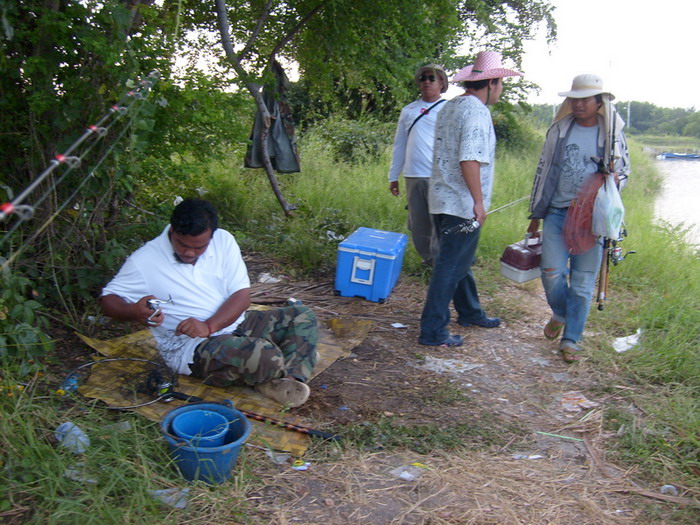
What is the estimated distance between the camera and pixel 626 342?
443 centimetres

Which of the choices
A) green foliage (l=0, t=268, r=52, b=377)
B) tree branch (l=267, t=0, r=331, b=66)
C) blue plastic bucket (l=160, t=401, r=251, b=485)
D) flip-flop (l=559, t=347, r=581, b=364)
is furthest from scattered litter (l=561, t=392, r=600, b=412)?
tree branch (l=267, t=0, r=331, b=66)

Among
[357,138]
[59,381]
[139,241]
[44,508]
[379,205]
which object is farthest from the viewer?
[357,138]

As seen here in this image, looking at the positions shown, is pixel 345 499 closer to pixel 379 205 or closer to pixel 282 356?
pixel 282 356

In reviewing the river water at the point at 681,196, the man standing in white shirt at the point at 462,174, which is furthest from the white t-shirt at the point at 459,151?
the river water at the point at 681,196

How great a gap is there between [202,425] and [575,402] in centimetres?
226

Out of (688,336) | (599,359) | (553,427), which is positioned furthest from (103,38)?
(688,336)

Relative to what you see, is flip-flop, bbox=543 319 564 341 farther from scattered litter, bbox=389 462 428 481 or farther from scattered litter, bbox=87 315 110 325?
scattered litter, bbox=87 315 110 325

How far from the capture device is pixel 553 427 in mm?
Result: 3369

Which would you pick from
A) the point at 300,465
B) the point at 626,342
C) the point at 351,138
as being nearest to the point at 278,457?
the point at 300,465

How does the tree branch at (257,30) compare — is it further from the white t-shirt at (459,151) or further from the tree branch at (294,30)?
the white t-shirt at (459,151)

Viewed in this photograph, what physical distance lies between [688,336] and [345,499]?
3.01 metres

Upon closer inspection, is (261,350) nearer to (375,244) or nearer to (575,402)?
(575,402)

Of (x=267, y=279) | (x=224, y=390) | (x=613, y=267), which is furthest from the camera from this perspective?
(x=613, y=267)

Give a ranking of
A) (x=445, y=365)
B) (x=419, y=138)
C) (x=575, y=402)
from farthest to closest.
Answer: (x=419, y=138)
(x=445, y=365)
(x=575, y=402)
